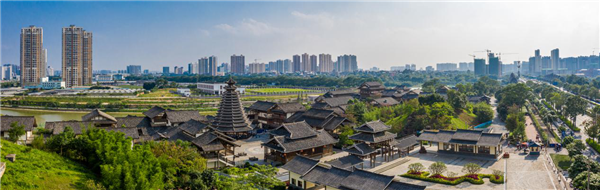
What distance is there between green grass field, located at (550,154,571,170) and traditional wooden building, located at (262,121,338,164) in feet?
56.7

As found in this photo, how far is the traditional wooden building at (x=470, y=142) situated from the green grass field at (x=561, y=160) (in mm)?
3919

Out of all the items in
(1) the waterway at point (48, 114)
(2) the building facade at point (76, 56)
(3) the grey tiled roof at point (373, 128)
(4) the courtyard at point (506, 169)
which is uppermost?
(2) the building facade at point (76, 56)

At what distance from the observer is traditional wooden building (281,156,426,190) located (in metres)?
18.1

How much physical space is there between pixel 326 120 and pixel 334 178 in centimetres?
1739

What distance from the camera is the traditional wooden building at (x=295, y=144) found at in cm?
2789

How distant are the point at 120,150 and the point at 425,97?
40.3 m

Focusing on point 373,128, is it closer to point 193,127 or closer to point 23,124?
point 193,127

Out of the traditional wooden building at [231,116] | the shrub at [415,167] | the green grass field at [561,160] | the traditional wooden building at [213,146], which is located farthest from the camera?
the traditional wooden building at [231,116]

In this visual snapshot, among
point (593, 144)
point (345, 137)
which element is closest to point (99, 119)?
point (345, 137)

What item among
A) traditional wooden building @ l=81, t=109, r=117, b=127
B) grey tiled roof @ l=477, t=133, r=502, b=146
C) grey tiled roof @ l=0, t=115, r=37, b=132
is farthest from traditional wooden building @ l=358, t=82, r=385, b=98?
grey tiled roof @ l=0, t=115, r=37, b=132

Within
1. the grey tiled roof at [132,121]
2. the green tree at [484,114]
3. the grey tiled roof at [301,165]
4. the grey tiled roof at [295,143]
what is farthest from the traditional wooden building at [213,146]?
the green tree at [484,114]

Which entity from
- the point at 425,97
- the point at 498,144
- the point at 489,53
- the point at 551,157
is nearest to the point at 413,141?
the point at 498,144

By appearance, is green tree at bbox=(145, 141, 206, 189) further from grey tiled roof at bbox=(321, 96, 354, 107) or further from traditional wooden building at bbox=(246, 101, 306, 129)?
grey tiled roof at bbox=(321, 96, 354, 107)

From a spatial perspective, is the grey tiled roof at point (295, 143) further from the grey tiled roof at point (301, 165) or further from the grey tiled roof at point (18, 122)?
the grey tiled roof at point (18, 122)
